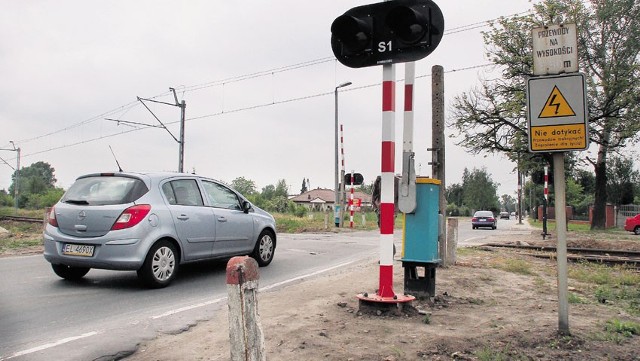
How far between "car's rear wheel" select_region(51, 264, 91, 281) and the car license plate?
24.1 inches

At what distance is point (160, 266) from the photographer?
22.2 feet

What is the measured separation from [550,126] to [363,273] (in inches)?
164

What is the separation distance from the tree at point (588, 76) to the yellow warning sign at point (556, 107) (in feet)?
63.7

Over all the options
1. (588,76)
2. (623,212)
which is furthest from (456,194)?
(588,76)

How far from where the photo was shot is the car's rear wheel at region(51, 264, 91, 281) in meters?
7.18

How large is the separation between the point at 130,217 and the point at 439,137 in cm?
→ 491

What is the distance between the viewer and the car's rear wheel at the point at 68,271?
7180 mm

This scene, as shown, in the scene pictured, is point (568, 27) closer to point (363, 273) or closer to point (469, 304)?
point (469, 304)

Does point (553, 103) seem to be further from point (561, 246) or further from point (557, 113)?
point (561, 246)

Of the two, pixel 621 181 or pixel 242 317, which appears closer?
pixel 242 317

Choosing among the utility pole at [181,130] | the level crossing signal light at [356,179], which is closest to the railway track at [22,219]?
the utility pole at [181,130]

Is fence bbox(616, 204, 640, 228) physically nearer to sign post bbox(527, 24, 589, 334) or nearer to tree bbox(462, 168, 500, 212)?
sign post bbox(527, 24, 589, 334)

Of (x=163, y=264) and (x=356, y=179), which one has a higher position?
(x=356, y=179)

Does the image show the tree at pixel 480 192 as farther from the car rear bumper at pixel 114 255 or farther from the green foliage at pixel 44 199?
the car rear bumper at pixel 114 255
